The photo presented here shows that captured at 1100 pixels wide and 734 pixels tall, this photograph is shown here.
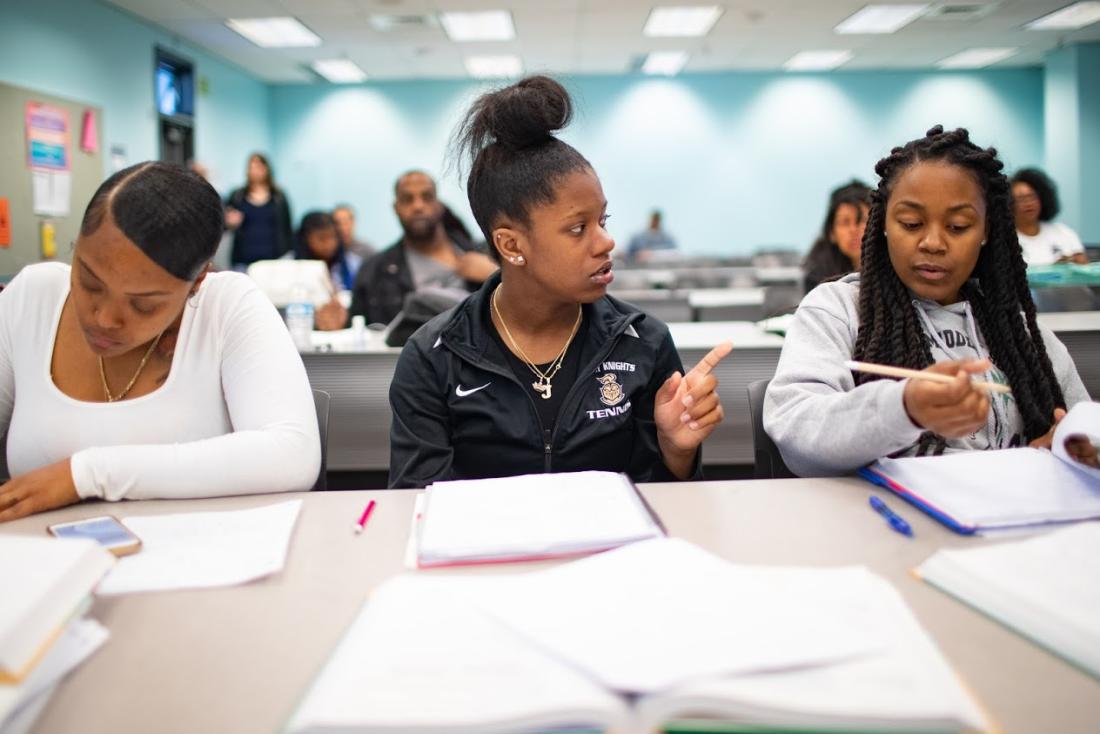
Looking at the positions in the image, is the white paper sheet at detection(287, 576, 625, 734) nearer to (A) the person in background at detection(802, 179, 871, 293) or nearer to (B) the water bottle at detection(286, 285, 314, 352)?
(B) the water bottle at detection(286, 285, 314, 352)

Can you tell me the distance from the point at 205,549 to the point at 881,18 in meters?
8.88

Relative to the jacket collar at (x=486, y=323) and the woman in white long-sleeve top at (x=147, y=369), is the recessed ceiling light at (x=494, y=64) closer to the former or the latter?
the jacket collar at (x=486, y=323)

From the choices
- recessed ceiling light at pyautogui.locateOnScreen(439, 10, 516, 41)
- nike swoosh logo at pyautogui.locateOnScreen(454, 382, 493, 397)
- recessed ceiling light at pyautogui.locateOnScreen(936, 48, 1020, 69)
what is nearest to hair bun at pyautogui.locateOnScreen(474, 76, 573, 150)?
nike swoosh logo at pyautogui.locateOnScreen(454, 382, 493, 397)

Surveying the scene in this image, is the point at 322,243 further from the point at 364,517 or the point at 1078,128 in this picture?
the point at 1078,128

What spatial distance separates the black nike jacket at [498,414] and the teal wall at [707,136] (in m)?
9.99

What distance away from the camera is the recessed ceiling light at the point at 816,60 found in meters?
9.73

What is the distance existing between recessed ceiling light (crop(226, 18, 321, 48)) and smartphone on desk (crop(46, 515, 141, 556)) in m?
7.56

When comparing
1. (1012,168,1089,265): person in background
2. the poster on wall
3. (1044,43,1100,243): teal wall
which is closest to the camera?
(1012,168,1089,265): person in background

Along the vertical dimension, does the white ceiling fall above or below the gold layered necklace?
above

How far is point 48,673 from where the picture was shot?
0.66m

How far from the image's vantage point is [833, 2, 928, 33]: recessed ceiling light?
25.1 ft

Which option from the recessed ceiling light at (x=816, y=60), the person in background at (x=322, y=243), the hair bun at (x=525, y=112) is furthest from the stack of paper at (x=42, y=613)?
the recessed ceiling light at (x=816, y=60)

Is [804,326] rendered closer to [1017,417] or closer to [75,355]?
[1017,417]

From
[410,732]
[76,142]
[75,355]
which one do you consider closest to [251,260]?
[76,142]
